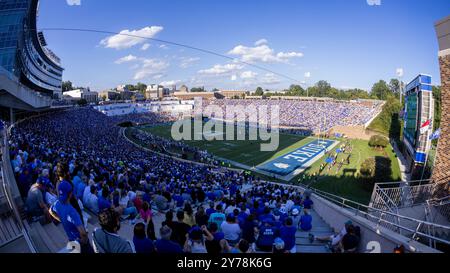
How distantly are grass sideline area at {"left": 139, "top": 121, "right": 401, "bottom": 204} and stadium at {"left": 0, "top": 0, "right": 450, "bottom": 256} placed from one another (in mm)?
192

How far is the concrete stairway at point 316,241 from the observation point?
20.5 feet

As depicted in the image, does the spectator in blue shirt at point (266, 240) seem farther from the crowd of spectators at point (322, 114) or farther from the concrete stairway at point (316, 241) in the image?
the crowd of spectators at point (322, 114)

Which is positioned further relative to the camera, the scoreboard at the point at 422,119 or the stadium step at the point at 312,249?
the scoreboard at the point at 422,119

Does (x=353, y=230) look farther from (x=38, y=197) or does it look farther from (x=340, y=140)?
(x=340, y=140)

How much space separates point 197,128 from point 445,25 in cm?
5126

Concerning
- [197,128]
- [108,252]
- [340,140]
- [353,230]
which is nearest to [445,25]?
[353,230]

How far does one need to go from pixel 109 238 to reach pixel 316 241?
5683 millimetres

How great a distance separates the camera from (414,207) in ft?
33.3

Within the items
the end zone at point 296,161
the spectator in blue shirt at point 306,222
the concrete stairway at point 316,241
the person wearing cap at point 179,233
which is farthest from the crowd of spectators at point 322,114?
the person wearing cap at point 179,233

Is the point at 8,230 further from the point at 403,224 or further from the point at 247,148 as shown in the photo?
the point at 247,148

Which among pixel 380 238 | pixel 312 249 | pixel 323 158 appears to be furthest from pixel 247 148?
pixel 380 238

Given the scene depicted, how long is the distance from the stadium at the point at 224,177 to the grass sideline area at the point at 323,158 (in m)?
0.19

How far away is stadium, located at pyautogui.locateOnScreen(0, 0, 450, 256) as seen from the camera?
4.75 meters

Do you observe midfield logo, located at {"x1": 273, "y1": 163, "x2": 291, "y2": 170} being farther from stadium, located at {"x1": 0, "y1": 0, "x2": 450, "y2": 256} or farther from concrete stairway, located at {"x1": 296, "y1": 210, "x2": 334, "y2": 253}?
concrete stairway, located at {"x1": 296, "y1": 210, "x2": 334, "y2": 253}
